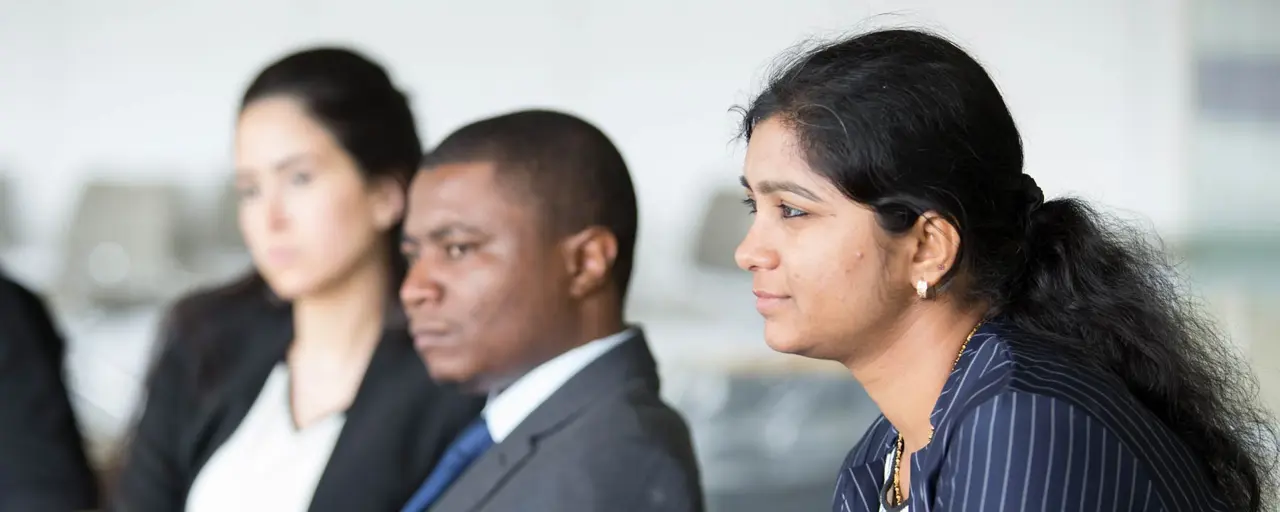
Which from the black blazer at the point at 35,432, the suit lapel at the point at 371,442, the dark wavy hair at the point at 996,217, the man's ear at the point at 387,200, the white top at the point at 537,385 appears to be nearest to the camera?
the dark wavy hair at the point at 996,217

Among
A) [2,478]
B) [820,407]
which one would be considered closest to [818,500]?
[820,407]

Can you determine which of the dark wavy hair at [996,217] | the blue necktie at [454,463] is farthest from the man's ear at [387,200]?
the dark wavy hair at [996,217]

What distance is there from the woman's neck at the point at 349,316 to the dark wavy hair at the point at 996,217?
1.09 metres

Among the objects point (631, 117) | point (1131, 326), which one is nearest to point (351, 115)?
point (631, 117)

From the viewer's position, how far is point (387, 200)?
2.24 m

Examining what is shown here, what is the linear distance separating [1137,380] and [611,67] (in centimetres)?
185

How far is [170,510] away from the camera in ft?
7.53

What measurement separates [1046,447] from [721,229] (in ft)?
6.12

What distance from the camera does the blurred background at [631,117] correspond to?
2.88 m

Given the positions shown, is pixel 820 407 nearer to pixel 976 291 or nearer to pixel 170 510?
pixel 170 510

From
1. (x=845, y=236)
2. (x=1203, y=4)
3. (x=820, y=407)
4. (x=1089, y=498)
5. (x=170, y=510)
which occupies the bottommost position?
(x=820, y=407)

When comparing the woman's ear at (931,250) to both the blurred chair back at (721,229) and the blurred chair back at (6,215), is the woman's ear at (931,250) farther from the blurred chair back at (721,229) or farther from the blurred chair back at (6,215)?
the blurred chair back at (6,215)

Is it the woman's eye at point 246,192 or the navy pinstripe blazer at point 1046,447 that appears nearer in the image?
the navy pinstripe blazer at point 1046,447

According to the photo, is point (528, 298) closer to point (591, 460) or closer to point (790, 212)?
point (591, 460)
